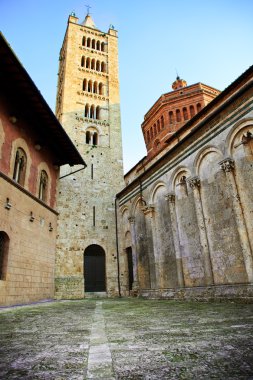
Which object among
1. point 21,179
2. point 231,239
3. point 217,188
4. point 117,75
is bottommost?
point 231,239

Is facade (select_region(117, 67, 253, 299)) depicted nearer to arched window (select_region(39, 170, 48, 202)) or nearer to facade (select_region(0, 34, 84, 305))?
facade (select_region(0, 34, 84, 305))

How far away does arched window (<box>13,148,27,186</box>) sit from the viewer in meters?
11.0

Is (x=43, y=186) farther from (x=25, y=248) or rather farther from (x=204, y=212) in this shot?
(x=204, y=212)

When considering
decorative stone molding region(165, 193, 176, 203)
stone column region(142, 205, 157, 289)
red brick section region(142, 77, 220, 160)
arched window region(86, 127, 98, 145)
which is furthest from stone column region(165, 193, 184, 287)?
red brick section region(142, 77, 220, 160)

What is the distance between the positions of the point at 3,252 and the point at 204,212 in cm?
835

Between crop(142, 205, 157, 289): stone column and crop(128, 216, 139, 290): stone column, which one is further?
crop(128, 216, 139, 290): stone column

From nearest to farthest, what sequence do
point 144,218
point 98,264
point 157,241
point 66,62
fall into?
point 157,241
point 144,218
point 98,264
point 66,62

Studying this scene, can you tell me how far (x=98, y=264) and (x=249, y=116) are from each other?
45.8ft

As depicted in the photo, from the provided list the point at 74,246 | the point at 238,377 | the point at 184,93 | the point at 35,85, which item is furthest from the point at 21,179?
the point at 184,93

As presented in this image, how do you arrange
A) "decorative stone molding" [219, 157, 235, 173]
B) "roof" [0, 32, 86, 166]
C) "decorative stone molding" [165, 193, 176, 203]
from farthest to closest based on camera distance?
"decorative stone molding" [165, 193, 176, 203] → "decorative stone molding" [219, 157, 235, 173] → "roof" [0, 32, 86, 166]

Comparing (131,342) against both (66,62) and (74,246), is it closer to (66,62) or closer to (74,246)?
(74,246)

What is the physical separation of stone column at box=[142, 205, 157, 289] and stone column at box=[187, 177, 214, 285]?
369 cm

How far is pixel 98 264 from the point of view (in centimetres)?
1828

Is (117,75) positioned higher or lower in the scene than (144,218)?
higher
